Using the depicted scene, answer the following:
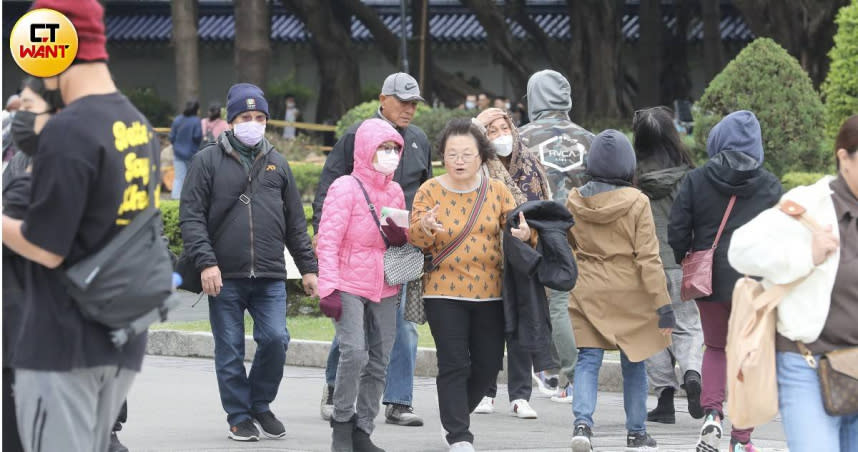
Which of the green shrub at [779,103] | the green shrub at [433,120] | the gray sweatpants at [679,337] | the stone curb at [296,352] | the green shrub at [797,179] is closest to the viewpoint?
the gray sweatpants at [679,337]

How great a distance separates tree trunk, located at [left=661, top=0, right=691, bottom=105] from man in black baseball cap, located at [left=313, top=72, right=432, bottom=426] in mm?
30163

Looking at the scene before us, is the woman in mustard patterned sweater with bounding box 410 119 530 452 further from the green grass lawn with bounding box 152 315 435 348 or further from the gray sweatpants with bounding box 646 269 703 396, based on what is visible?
the green grass lawn with bounding box 152 315 435 348

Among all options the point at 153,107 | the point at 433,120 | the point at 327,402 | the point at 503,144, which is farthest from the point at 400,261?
the point at 153,107

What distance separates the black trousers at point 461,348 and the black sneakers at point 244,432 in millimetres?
1113

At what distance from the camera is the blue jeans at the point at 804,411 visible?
16.3 ft

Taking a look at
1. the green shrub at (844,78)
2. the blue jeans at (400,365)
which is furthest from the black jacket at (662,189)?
the green shrub at (844,78)

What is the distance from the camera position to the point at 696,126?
17.0 meters

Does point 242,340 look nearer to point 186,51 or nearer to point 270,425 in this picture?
point 270,425

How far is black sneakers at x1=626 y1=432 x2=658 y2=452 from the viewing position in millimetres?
7949

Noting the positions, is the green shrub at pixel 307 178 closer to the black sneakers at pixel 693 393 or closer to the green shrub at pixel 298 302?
the green shrub at pixel 298 302

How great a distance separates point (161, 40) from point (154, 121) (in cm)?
704

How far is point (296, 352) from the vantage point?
11.8 meters

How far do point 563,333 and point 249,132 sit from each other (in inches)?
103

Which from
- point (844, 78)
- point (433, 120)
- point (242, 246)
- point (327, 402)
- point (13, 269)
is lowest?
point (327, 402)
